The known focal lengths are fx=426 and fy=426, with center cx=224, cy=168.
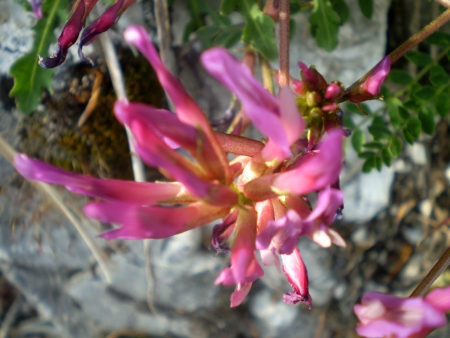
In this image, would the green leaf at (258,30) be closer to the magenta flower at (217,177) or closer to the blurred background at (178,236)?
the blurred background at (178,236)

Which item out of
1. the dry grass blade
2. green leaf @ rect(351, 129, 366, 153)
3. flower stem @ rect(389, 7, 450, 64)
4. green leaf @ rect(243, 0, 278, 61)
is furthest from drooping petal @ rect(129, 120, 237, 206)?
the dry grass blade

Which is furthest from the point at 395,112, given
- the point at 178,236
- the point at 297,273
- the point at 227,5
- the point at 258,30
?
the point at 178,236

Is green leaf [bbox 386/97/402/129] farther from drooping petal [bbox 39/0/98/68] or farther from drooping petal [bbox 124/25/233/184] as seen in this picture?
drooping petal [bbox 39/0/98/68]

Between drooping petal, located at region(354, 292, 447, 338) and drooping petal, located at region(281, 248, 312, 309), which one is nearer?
drooping petal, located at region(354, 292, 447, 338)

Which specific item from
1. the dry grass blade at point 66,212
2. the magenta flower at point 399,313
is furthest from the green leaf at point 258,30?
the dry grass blade at point 66,212

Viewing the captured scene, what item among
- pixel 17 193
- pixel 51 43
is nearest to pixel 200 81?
pixel 51 43

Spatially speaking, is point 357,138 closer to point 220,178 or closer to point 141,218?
point 220,178

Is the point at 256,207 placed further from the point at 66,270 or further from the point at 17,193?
the point at 66,270
